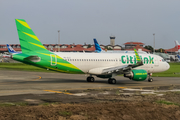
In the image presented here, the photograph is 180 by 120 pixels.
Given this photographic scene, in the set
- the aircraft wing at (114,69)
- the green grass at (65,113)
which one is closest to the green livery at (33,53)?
the aircraft wing at (114,69)

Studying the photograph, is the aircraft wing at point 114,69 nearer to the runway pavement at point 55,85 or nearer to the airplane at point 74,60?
the airplane at point 74,60

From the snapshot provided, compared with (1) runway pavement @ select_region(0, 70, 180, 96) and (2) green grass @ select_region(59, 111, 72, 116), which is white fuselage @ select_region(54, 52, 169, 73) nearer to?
(1) runway pavement @ select_region(0, 70, 180, 96)

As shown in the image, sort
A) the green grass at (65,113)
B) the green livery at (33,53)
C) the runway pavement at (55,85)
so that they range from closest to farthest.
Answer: the green grass at (65,113) → the runway pavement at (55,85) → the green livery at (33,53)

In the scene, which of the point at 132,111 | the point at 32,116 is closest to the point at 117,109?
the point at 132,111

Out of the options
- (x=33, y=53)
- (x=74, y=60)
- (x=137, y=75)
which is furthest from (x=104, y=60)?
(x=33, y=53)

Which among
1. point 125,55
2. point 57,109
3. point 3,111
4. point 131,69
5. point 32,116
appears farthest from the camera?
point 125,55

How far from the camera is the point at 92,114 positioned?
39.6 feet

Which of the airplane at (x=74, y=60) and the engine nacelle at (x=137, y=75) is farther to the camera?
the engine nacelle at (x=137, y=75)

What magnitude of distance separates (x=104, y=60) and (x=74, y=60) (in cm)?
411

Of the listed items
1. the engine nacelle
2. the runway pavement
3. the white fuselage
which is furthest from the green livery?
the engine nacelle

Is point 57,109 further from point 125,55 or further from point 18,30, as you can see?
point 125,55

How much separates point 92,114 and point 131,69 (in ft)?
57.3

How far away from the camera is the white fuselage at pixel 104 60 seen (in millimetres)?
28672

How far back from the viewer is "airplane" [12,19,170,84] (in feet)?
87.7
